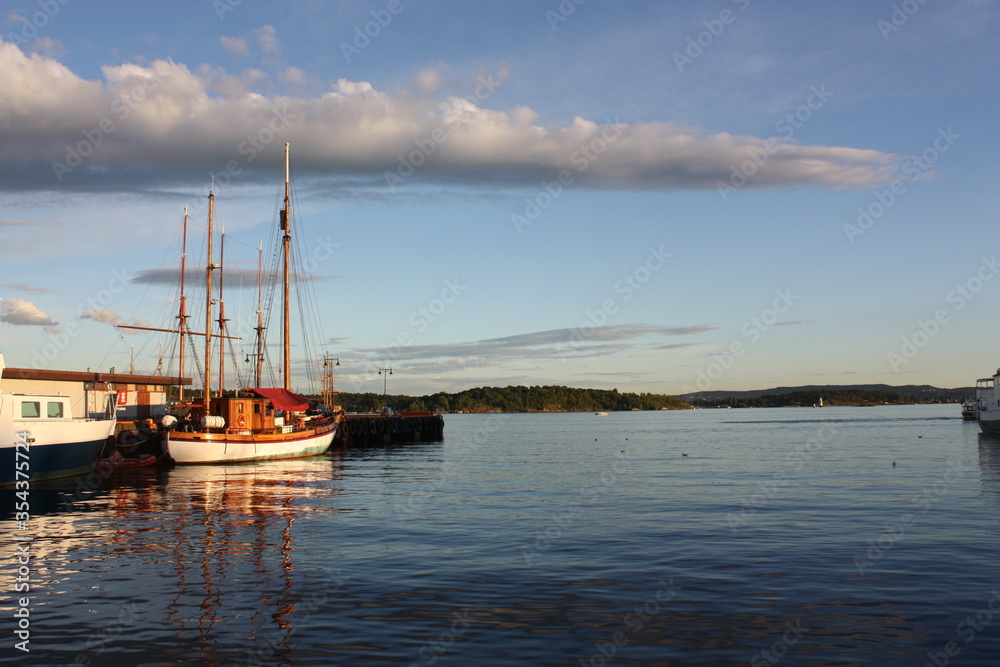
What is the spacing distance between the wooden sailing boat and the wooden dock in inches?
1166

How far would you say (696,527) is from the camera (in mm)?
26938

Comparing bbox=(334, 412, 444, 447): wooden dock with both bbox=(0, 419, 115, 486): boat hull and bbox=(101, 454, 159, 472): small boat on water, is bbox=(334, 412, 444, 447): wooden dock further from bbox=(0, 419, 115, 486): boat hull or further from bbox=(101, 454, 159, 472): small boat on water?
bbox=(0, 419, 115, 486): boat hull

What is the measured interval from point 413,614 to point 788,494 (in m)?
27.1

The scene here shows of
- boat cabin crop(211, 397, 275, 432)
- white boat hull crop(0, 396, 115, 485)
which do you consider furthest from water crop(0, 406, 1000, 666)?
boat cabin crop(211, 397, 275, 432)

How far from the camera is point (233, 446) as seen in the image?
2345 inches

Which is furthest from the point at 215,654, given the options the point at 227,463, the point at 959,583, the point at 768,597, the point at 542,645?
the point at 227,463

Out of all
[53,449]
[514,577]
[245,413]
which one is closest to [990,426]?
[245,413]

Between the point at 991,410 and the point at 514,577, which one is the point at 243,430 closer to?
the point at 514,577

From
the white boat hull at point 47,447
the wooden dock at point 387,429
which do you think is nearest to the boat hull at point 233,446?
the white boat hull at point 47,447

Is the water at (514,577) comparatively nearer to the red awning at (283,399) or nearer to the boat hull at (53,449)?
the boat hull at (53,449)

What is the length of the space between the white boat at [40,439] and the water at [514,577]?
2345 mm

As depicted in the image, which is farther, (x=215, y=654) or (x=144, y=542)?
(x=144, y=542)

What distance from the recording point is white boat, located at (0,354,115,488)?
38.2 metres

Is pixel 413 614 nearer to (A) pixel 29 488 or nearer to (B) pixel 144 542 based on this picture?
(B) pixel 144 542
